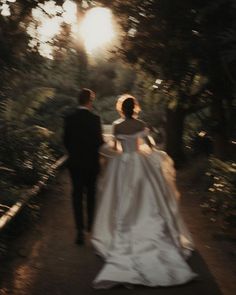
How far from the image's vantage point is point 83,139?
28.7 ft

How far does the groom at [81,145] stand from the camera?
872cm

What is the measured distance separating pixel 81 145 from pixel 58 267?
74.1 inches

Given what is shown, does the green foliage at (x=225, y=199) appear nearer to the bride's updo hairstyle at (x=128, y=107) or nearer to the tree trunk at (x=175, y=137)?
the bride's updo hairstyle at (x=128, y=107)

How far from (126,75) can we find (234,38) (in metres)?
29.9

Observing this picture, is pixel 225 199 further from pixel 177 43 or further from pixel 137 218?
pixel 177 43

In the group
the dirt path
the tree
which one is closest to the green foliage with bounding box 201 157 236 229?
the dirt path

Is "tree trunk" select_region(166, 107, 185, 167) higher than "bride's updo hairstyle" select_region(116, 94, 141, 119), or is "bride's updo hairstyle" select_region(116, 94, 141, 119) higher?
"bride's updo hairstyle" select_region(116, 94, 141, 119)

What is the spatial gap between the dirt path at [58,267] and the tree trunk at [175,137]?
7.64 metres

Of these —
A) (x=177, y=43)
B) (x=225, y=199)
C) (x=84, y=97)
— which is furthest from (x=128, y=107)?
(x=225, y=199)

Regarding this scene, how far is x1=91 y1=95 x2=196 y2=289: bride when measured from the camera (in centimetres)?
692

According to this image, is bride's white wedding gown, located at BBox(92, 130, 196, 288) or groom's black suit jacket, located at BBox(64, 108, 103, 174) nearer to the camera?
bride's white wedding gown, located at BBox(92, 130, 196, 288)

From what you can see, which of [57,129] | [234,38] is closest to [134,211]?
[234,38]

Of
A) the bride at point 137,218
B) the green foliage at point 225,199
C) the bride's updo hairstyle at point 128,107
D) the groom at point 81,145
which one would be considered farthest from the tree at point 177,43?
the groom at point 81,145

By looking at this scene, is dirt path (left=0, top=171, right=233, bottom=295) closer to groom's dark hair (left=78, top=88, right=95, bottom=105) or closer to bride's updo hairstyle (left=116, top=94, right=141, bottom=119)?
bride's updo hairstyle (left=116, top=94, right=141, bottom=119)
